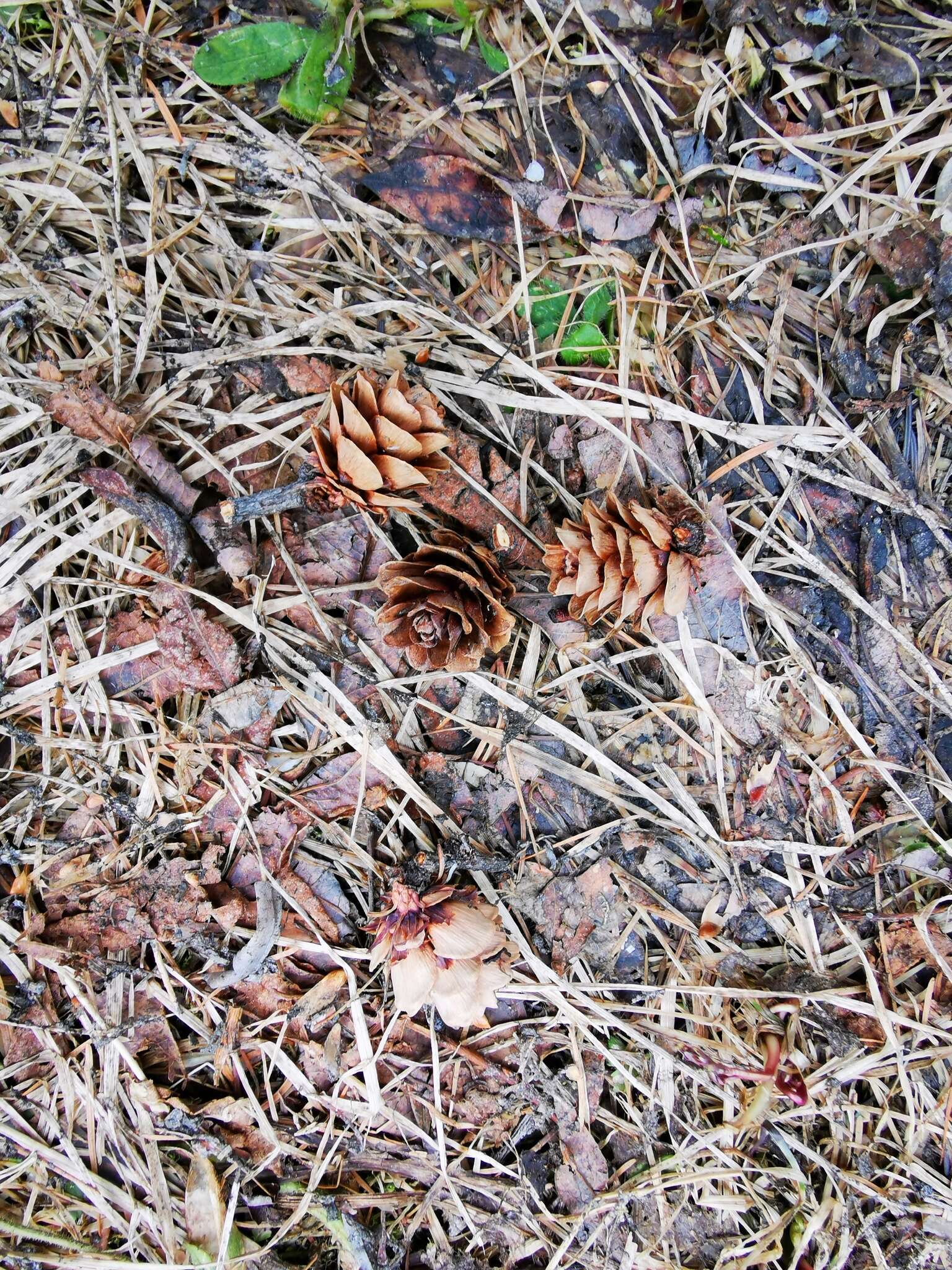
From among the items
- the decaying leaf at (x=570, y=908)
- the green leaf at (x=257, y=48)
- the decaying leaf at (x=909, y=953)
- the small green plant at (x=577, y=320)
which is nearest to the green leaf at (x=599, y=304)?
the small green plant at (x=577, y=320)

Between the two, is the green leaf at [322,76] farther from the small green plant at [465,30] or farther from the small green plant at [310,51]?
the small green plant at [465,30]

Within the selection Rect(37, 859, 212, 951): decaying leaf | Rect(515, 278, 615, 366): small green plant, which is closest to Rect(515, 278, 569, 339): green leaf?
Rect(515, 278, 615, 366): small green plant

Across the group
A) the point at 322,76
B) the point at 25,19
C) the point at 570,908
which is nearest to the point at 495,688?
the point at 570,908

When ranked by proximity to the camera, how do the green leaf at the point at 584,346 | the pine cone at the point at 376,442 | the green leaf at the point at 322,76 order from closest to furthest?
1. the pine cone at the point at 376,442
2. the green leaf at the point at 322,76
3. the green leaf at the point at 584,346

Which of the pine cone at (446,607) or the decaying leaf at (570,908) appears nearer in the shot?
the pine cone at (446,607)

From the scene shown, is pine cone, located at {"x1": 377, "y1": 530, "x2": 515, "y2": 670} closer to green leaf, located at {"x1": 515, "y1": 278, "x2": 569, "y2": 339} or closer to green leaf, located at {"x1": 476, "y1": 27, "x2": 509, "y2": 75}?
green leaf, located at {"x1": 515, "y1": 278, "x2": 569, "y2": 339}

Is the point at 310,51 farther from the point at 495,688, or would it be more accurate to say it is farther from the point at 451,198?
the point at 495,688
